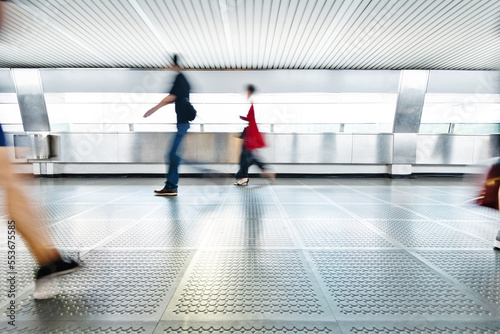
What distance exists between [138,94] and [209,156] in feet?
11.0

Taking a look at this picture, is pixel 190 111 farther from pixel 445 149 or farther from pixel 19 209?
pixel 445 149

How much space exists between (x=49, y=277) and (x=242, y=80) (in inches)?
310

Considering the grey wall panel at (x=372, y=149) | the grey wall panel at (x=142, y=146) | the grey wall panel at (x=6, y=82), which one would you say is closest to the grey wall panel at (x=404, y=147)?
the grey wall panel at (x=372, y=149)

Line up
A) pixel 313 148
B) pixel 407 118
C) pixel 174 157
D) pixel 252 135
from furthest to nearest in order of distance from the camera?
1. pixel 313 148
2. pixel 407 118
3. pixel 252 135
4. pixel 174 157

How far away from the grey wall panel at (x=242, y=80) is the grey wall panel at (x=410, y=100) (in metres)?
0.30

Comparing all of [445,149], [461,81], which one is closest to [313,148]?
[445,149]

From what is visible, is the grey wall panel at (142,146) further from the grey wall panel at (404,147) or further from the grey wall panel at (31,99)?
the grey wall panel at (404,147)

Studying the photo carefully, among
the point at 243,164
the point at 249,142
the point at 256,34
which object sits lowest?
the point at 243,164

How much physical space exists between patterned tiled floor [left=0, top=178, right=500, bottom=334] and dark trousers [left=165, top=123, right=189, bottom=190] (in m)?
1.43

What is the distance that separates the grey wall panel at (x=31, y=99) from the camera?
8047 millimetres

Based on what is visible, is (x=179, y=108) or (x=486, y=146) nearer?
(x=179, y=108)

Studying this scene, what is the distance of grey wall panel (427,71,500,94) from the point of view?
27.0ft

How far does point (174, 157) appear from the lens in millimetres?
4441

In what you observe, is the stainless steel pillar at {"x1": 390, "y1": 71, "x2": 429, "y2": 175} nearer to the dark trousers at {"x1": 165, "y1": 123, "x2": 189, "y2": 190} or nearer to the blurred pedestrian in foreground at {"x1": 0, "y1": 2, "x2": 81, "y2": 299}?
the dark trousers at {"x1": 165, "y1": 123, "x2": 189, "y2": 190}
